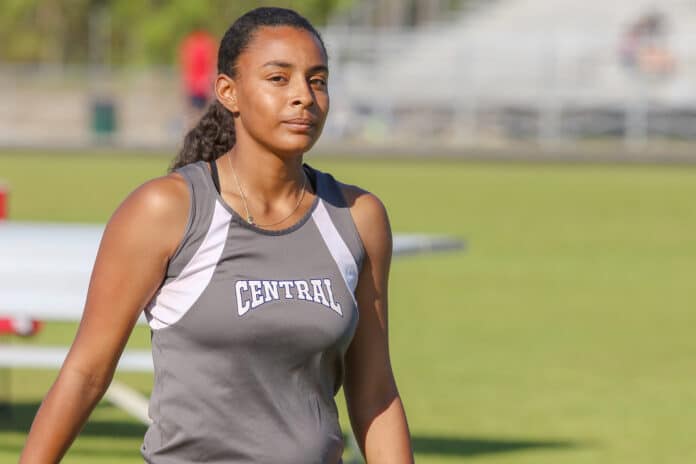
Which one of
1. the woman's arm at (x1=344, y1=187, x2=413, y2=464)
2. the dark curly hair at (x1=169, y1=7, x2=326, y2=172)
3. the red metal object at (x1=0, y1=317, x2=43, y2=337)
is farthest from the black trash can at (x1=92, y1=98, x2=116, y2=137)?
the woman's arm at (x1=344, y1=187, x2=413, y2=464)

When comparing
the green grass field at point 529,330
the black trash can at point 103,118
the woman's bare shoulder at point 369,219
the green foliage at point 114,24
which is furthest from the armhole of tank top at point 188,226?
the green foliage at point 114,24

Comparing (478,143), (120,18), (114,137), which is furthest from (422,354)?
(120,18)

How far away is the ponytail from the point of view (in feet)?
13.1

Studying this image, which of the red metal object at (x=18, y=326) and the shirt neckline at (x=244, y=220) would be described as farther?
the red metal object at (x=18, y=326)

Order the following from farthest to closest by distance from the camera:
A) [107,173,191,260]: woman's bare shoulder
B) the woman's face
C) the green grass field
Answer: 1. the green grass field
2. the woman's face
3. [107,173,191,260]: woman's bare shoulder

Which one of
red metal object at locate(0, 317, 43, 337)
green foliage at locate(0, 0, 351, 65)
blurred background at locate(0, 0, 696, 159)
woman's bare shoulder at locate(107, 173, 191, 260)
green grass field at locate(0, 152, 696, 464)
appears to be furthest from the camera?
green foliage at locate(0, 0, 351, 65)

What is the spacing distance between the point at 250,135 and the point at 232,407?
56 centimetres

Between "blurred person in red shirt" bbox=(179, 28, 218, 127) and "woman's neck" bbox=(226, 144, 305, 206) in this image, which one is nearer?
"woman's neck" bbox=(226, 144, 305, 206)

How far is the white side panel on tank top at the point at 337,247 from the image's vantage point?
3.70 meters

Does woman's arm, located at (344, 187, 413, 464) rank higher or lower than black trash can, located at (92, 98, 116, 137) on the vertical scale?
higher

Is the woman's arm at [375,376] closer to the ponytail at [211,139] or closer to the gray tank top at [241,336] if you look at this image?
the gray tank top at [241,336]

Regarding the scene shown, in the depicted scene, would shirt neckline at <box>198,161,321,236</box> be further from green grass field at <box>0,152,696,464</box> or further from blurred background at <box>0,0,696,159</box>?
blurred background at <box>0,0,696,159</box>

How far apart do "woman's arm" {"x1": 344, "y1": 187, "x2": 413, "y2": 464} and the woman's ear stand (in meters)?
0.30

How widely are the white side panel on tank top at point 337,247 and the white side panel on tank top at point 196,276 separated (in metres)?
0.20
